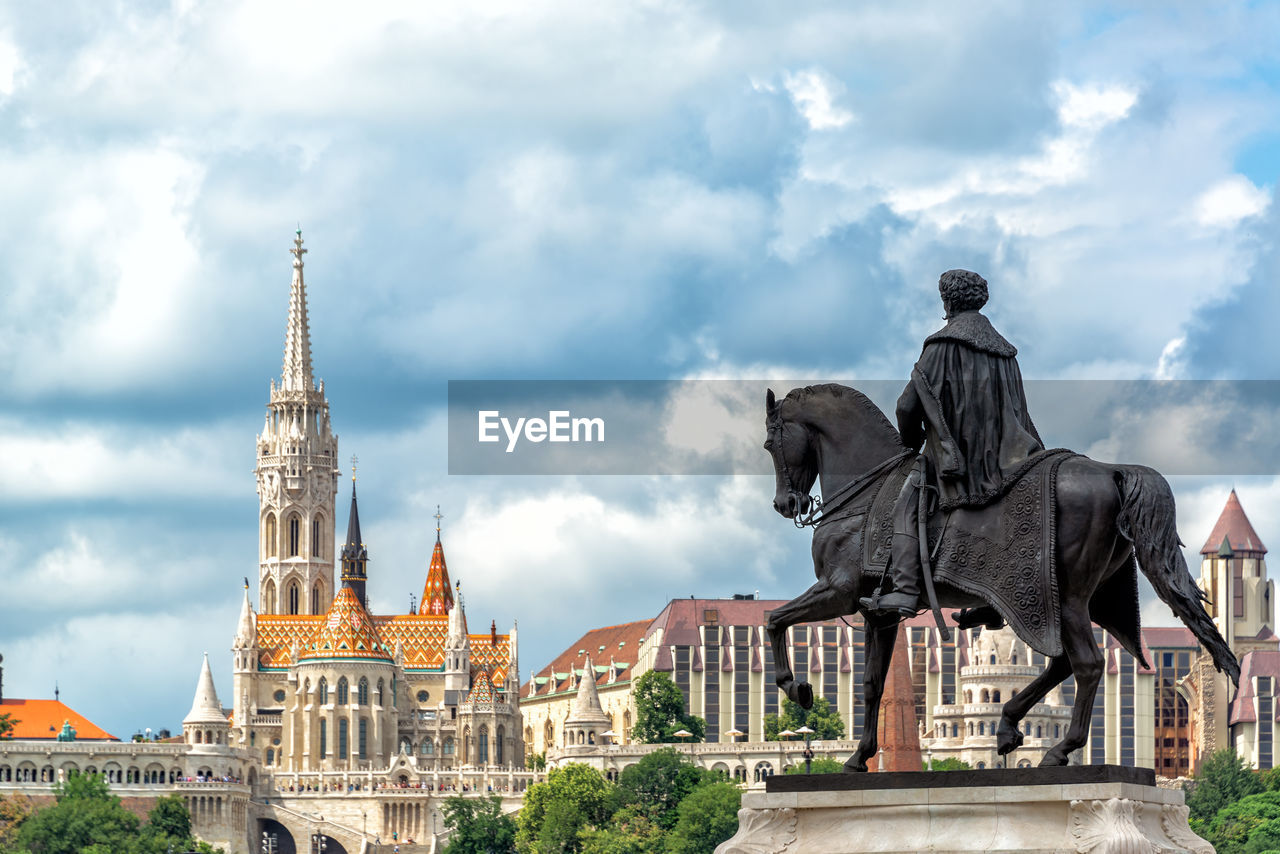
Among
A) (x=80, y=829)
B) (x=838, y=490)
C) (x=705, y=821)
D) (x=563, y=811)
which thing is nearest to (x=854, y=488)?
(x=838, y=490)

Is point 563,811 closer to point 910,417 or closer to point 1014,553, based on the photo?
point 910,417

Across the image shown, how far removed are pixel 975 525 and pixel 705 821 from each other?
13417cm

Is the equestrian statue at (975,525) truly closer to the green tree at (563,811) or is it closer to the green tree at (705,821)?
the green tree at (705,821)

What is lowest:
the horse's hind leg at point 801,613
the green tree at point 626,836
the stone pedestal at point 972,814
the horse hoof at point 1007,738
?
the green tree at point 626,836

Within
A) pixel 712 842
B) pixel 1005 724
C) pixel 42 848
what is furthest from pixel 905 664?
pixel 1005 724

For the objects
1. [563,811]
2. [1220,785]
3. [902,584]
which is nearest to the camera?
[902,584]

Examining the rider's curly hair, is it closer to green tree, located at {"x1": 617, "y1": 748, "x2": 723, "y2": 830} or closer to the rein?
the rein

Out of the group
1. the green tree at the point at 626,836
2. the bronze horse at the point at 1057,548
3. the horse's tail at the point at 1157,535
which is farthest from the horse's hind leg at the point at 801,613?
the green tree at the point at 626,836

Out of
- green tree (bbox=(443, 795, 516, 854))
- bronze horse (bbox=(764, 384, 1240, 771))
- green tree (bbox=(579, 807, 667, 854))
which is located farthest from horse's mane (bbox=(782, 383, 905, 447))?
green tree (bbox=(443, 795, 516, 854))

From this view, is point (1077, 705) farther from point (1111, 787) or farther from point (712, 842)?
point (712, 842)

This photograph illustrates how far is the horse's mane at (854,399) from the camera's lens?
29.7m

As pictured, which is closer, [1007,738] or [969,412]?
[969,412]

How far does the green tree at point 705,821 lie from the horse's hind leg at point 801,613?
414 ft

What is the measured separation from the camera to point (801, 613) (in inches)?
1122
